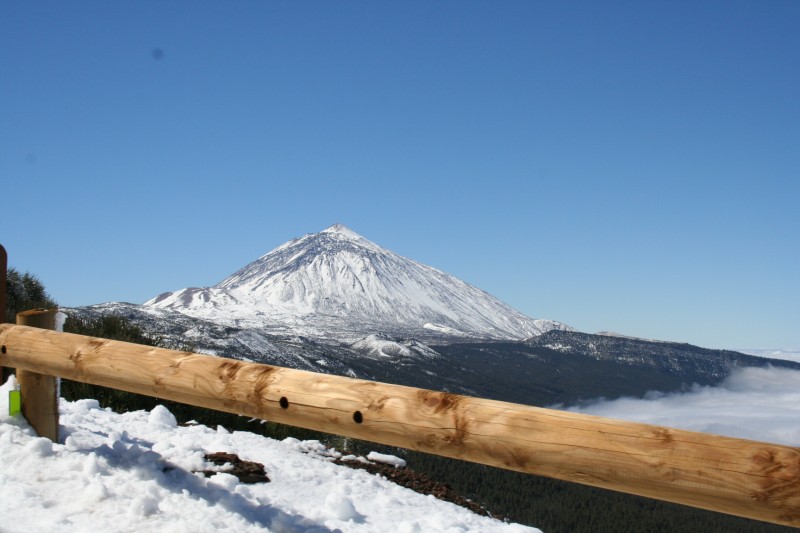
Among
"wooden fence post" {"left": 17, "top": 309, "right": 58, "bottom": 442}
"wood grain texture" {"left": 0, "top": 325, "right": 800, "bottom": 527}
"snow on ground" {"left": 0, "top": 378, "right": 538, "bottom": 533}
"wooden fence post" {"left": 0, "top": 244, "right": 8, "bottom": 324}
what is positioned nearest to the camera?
"wood grain texture" {"left": 0, "top": 325, "right": 800, "bottom": 527}

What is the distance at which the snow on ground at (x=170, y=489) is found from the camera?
4.09 meters

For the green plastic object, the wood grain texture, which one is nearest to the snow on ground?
the green plastic object

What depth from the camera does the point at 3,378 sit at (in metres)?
5.77

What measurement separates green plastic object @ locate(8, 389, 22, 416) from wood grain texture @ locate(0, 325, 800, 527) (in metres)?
0.99

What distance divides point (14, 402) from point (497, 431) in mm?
3984

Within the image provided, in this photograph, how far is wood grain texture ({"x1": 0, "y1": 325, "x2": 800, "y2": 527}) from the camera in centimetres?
248

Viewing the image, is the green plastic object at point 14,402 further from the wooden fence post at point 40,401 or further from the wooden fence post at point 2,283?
the wooden fence post at point 2,283

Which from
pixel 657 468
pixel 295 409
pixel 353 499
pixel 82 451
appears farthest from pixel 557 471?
pixel 82 451

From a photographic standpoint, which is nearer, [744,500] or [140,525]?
[744,500]

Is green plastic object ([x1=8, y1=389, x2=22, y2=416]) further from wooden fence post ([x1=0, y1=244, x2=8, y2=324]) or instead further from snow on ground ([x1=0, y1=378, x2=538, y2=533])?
wooden fence post ([x1=0, y1=244, x2=8, y2=324])

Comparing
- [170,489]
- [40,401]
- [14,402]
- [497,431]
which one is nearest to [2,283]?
[14,402]

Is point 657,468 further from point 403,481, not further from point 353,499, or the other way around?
point 403,481

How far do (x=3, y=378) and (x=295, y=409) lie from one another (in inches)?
143

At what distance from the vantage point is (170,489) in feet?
14.9
